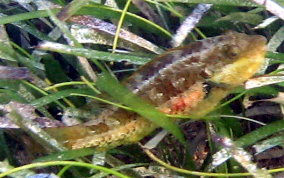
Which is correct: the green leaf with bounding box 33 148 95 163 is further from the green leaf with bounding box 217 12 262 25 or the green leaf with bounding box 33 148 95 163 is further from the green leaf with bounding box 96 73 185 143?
the green leaf with bounding box 217 12 262 25

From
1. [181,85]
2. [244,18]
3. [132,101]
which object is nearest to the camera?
[132,101]

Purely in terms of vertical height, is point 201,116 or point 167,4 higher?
point 167,4

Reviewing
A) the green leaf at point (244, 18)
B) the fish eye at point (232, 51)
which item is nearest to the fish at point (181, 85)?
the fish eye at point (232, 51)

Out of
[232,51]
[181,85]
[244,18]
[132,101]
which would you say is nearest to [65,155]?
[132,101]

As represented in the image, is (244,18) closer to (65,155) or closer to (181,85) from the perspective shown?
(181,85)

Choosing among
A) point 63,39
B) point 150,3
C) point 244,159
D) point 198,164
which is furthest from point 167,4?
point 244,159

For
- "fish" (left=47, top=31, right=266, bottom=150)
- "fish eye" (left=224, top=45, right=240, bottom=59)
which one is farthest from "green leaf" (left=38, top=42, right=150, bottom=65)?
"fish eye" (left=224, top=45, right=240, bottom=59)

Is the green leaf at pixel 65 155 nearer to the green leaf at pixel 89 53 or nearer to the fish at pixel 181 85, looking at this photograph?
the fish at pixel 181 85

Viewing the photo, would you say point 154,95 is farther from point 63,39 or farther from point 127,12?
Result: point 63,39
